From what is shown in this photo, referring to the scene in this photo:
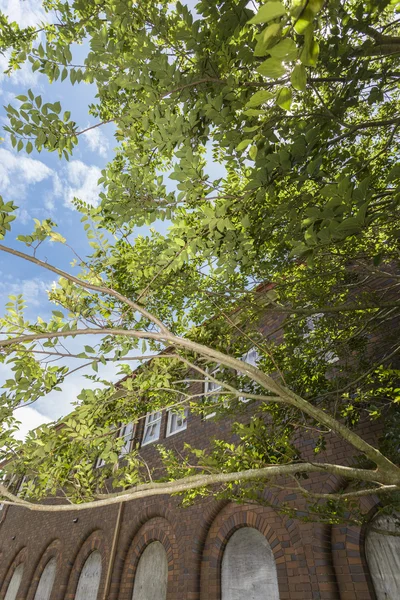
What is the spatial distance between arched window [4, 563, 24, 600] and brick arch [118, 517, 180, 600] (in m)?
7.25

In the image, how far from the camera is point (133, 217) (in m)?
3.21

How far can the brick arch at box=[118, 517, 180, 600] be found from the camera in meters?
7.50

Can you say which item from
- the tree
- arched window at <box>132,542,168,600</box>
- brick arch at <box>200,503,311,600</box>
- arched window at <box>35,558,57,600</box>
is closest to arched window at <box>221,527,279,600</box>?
brick arch at <box>200,503,311,600</box>

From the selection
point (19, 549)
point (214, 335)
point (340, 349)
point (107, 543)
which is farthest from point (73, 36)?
point (19, 549)

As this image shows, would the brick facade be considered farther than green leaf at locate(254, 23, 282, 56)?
Yes

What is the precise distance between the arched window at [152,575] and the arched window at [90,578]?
6.22 ft

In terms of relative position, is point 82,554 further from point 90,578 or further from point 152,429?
point 152,429

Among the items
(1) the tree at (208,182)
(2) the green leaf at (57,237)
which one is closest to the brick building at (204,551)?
(1) the tree at (208,182)

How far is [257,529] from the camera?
249 inches

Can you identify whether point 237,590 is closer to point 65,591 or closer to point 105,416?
point 105,416

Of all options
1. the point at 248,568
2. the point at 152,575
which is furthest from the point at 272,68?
the point at 152,575

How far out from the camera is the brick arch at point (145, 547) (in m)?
7.50

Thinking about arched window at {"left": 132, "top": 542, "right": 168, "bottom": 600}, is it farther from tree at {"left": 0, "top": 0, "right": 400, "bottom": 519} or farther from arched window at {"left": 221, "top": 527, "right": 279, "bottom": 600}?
tree at {"left": 0, "top": 0, "right": 400, "bottom": 519}

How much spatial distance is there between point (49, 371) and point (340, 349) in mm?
4005
